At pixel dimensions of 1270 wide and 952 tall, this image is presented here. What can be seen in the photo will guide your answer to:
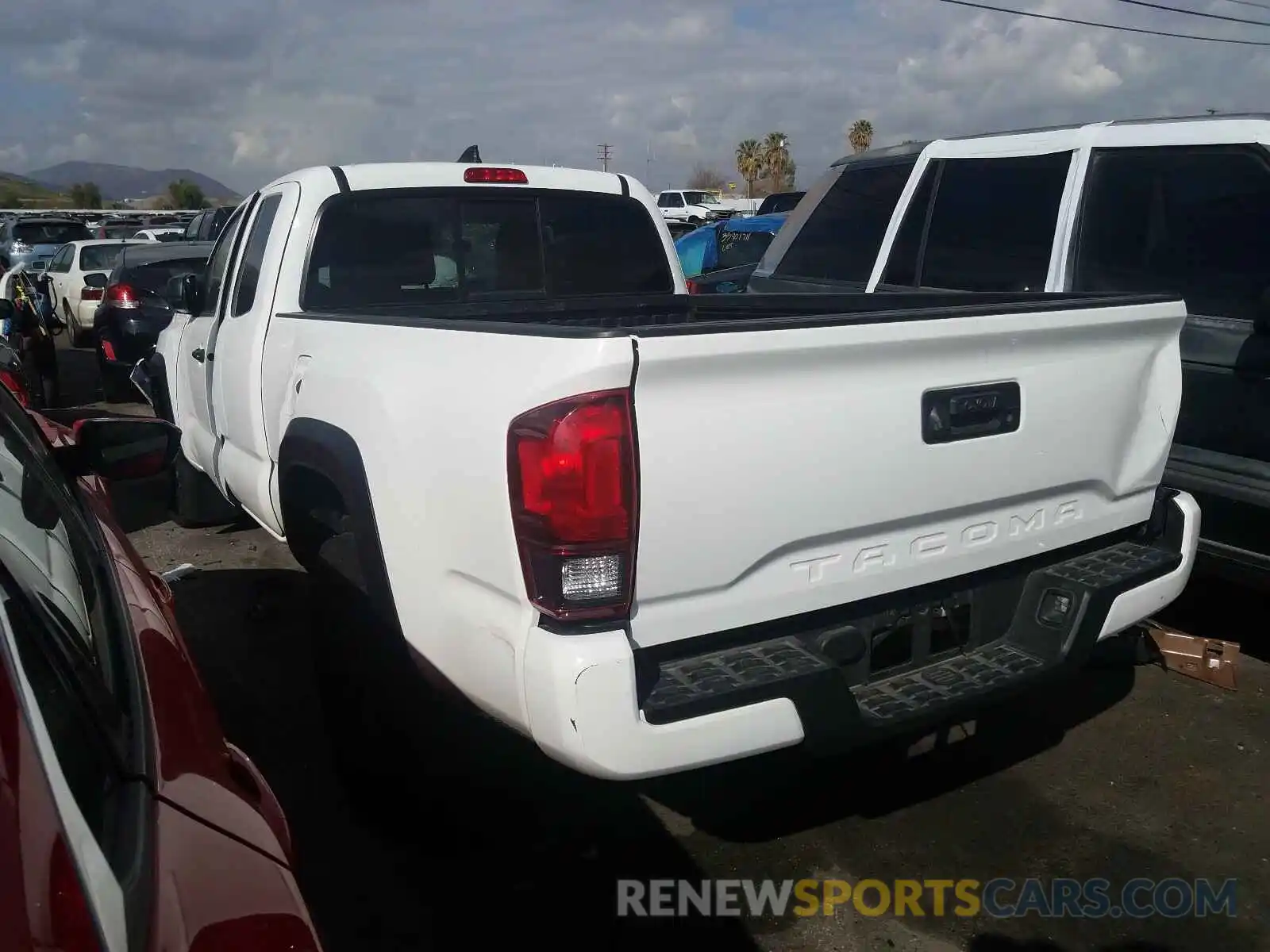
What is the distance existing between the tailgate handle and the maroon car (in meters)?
1.74

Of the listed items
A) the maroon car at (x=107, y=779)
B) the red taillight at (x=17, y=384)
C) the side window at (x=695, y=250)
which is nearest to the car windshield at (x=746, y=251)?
the side window at (x=695, y=250)

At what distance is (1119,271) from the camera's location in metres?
4.66

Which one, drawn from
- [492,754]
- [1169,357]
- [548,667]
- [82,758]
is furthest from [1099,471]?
[82,758]

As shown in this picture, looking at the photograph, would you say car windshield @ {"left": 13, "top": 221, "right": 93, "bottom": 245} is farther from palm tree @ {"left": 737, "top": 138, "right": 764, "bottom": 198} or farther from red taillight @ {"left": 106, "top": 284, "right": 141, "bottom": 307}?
palm tree @ {"left": 737, "top": 138, "right": 764, "bottom": 198}

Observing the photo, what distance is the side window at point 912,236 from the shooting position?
5.66 m

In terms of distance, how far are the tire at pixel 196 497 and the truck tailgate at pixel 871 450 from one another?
149 inches

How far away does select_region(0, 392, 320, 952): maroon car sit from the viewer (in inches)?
45.1

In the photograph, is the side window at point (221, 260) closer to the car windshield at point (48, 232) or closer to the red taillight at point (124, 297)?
the red taillight at point (124, 297)

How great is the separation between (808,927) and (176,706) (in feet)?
6.05

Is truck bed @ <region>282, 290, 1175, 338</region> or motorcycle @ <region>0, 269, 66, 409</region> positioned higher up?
truck bed @ <region>282, 290, 1175, 338</region>

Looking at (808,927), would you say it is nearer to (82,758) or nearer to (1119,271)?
(82,758)

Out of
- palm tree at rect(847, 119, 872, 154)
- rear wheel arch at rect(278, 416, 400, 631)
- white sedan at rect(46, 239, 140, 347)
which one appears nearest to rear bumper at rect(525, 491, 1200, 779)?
rear wheel arch at rect(278, 416, 400, 631)

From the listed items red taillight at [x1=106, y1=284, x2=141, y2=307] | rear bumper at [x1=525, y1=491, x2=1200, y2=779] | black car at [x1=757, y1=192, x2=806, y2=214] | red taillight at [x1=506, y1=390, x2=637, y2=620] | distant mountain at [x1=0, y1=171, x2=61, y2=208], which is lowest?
rear bumper at [x1=525, y1=491, x2=1200, y2=779]

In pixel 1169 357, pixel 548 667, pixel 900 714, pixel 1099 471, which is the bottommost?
pixel 900 714
